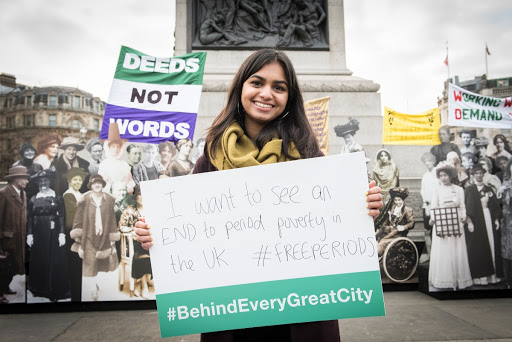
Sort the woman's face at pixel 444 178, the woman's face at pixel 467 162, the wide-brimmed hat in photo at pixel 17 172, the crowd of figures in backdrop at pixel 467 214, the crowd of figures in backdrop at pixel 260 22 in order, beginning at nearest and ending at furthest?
the wide-brimmed hat in photo at pixel 17 172, the crowd of figures in backdrop at pixel 467 214, the woman's face at pixel 444 178, the woman's face at pixel 467 162, the crowd of figures in backdrop at pixel 260 22

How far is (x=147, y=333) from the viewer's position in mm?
3840

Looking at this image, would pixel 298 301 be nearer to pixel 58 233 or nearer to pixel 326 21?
pixel 58 233

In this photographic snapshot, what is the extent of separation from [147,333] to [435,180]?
173 inches

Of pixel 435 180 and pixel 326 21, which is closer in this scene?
pixel 435 180

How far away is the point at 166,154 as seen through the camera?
5121 mm

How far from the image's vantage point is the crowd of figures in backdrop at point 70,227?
460cm

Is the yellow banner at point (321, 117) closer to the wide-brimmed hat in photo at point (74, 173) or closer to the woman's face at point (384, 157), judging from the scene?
the woman's face at point (384, 157)

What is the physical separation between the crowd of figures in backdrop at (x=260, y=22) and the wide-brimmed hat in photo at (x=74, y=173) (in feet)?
13.9

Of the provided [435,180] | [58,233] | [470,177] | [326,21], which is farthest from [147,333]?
[326,21]

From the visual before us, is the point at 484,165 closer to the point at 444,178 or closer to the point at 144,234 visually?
the point at 444,178

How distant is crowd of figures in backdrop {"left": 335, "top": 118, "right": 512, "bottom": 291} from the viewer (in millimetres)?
4922

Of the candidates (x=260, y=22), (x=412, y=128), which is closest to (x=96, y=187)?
(x=412, y=128)

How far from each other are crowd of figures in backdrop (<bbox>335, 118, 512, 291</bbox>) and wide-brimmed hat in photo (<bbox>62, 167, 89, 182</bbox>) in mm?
4406

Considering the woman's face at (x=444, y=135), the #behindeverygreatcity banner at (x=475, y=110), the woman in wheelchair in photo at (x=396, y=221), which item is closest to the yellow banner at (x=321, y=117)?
the woman in wheelchair in photo at (x=396, y=221)
